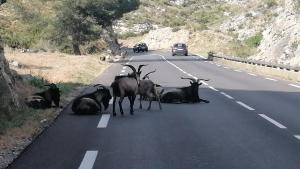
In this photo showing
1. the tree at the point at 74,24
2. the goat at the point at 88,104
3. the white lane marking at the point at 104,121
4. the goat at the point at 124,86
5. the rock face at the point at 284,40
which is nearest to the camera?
the white lane marking at the point at 104,121

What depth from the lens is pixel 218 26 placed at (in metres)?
123

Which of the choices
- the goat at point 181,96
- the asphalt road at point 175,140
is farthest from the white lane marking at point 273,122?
the goat at point 181,96

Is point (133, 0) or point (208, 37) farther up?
point (133, 0)

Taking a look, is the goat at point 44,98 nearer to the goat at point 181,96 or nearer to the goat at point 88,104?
the goat at point 88,104

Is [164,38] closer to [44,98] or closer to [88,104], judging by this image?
[44,98]

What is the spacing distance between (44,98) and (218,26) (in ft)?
366

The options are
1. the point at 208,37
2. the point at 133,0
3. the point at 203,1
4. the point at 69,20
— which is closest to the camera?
the point at 69,20

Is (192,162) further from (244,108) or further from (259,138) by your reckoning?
(244,108)

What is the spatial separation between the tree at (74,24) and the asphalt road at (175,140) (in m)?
37.0

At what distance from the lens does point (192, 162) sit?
26.1ft

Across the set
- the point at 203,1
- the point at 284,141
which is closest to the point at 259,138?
the point at 284,141

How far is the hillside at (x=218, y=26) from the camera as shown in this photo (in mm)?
51406

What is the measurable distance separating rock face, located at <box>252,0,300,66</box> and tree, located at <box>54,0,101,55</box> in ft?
53.2

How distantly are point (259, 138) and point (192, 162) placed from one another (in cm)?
255
